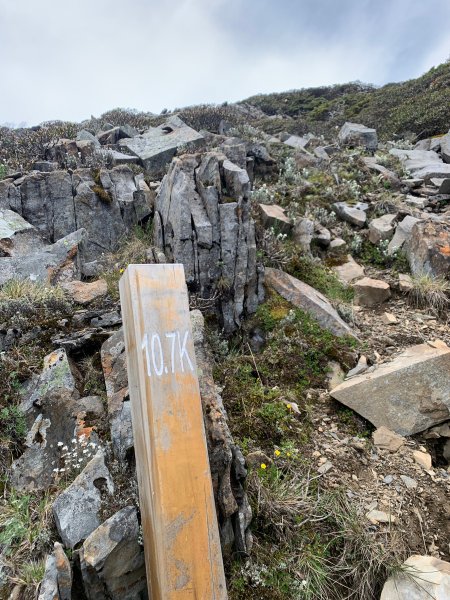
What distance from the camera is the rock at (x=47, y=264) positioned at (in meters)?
6.20

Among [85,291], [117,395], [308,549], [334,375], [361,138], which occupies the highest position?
[361,138]

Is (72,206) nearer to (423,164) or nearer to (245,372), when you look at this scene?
(245,372)

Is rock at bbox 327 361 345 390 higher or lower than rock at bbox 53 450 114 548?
lower

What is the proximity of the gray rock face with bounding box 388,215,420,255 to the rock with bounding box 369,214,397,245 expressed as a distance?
154 millimetres

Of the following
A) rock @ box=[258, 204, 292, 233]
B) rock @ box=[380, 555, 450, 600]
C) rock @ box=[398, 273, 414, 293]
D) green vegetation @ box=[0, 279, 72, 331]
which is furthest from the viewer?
rock @ box=[258, 204, 292, 233]

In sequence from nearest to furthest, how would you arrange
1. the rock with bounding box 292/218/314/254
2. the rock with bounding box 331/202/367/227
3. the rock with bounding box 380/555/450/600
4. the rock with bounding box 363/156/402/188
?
the rock with bounding box 380/555/450/600 → the rock with bounding box 292/218/314/254 → the rock with bounding box 331/202/367/227 → the rock with bounding box 363/156/402/188

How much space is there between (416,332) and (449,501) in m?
2.67

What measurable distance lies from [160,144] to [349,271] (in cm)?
710

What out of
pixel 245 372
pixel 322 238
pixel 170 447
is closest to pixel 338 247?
pixel 322 238

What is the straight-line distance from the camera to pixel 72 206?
769 cm

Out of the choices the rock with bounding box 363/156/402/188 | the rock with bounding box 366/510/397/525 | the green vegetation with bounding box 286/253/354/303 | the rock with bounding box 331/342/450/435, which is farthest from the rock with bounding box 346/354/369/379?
the rock with bounding box 363/156/402/188

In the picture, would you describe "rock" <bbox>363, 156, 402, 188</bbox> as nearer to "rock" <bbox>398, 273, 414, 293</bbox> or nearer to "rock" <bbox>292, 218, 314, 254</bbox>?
"rock" <bbox>292, 218, 314, 254</bbox>

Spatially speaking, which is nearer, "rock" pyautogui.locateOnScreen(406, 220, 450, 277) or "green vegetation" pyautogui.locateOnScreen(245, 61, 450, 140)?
"rock" pyautogui.locateOnScreen(406, 220, 450, 277)

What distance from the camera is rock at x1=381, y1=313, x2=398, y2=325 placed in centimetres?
639
